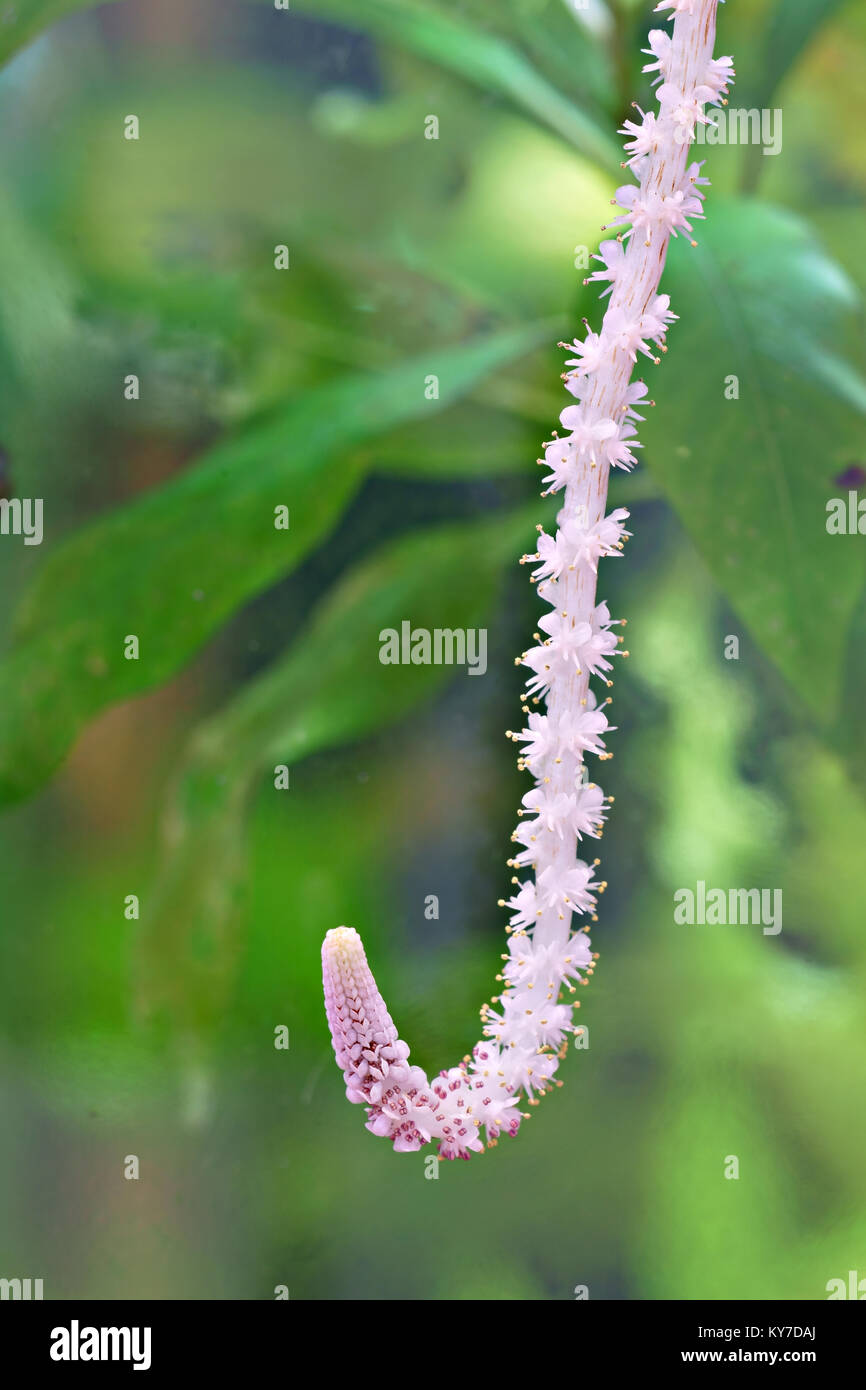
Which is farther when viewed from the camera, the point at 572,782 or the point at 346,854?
the point at 346,854

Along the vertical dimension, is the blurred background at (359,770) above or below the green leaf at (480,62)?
below

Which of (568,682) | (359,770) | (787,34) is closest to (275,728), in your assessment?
(359,770)

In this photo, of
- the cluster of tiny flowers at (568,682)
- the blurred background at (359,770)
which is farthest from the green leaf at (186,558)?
the cluster of tiny flowers at (568,682)

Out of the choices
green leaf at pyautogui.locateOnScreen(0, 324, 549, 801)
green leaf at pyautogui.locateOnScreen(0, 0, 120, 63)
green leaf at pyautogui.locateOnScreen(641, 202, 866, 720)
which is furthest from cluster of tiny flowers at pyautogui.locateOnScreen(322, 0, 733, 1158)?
green leaf at pyautogui.locateOnScreen(0, 0, 120, 63)

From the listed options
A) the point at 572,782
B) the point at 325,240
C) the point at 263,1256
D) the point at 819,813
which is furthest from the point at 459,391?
the point at 263,1256

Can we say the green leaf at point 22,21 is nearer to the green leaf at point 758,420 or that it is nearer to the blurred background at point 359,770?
the blurred background at point 359,770
